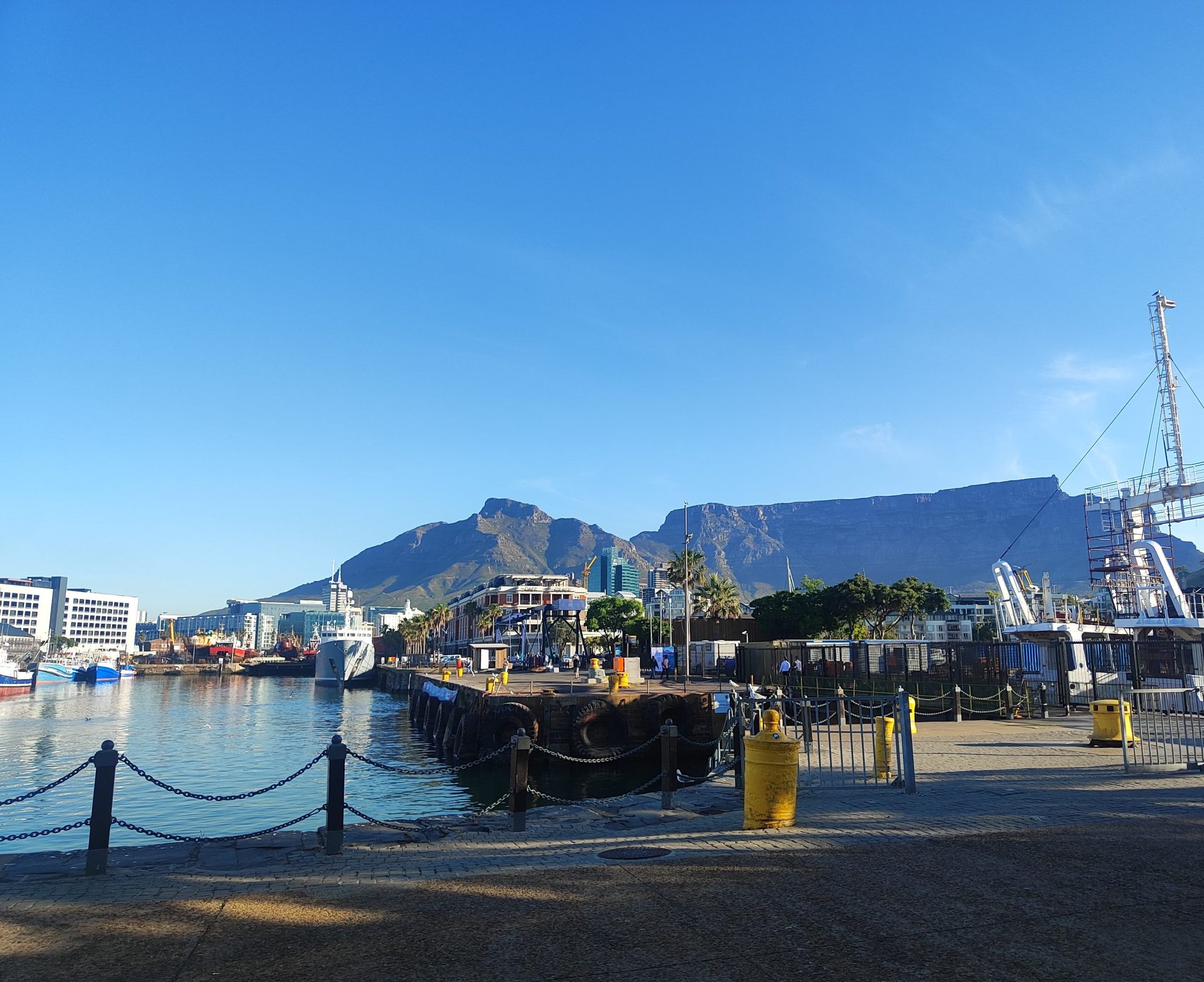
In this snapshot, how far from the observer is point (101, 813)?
9172mm

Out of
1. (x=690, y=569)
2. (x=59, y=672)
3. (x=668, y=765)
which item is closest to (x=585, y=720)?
(x=668, y=765)

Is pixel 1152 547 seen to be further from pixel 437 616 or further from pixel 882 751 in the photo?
pixel 437 616

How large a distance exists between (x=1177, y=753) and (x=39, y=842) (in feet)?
85.4

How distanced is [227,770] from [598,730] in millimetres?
15502

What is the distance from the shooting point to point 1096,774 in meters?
15.0

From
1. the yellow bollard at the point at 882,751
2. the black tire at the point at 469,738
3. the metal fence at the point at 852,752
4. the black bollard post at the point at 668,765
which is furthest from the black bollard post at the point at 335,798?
the black tire at the point at 469,738

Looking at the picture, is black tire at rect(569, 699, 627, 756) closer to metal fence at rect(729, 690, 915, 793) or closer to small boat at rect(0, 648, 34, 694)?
metal fence at rect(729, 690, 915, 793)

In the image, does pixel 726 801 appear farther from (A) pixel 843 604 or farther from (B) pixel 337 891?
(A) pixel 843 604

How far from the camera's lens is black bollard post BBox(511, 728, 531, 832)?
1135 cm

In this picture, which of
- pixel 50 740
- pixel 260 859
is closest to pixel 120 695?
pixel 50 740

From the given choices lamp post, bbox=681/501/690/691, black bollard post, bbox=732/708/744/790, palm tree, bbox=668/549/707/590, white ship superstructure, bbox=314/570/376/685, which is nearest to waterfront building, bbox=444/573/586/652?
white ship superstructure, bbox=314/570/376/685

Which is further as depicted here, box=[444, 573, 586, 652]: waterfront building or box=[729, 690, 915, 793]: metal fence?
box=[444, 573, 586, 652]: waterfront building

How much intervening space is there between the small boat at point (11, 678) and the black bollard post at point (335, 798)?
370 feet

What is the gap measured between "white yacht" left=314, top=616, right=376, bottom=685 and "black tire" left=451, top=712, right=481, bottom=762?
90.9m
